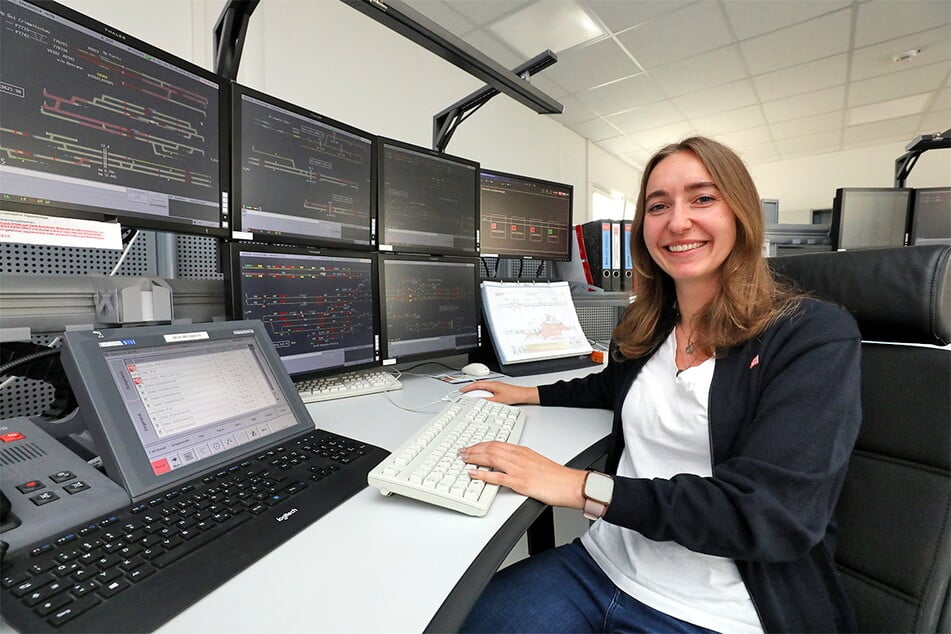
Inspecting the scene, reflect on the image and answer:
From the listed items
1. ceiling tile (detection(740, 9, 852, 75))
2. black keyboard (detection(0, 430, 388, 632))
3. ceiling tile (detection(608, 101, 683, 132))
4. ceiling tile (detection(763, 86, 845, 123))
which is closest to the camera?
black keyboard (detection(0, 430, 388, 632))

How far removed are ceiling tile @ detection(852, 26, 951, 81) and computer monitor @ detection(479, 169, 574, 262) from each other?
309cm

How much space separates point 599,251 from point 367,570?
5.72 feet

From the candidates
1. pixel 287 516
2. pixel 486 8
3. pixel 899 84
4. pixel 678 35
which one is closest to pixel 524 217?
pixel 287 516

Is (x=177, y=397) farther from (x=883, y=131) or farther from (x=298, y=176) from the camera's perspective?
(x=883, y=131)

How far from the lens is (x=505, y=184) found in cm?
162

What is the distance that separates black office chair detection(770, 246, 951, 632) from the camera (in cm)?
61

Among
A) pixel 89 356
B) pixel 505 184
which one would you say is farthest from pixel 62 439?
pixel 505 184

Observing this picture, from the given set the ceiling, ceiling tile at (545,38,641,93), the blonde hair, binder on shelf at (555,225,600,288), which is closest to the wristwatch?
the blonde hair

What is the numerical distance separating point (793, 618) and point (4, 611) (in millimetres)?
888

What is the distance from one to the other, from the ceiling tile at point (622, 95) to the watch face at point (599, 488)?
12.1ft

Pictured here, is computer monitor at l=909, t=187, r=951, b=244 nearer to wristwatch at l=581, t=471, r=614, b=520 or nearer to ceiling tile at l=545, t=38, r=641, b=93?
ceiling tile at l=545, t=38, r=641, b=93

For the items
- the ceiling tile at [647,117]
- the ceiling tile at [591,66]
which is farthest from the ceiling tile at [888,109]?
the ceiling tile at [591,66]

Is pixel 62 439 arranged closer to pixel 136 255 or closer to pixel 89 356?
pixel 89 356

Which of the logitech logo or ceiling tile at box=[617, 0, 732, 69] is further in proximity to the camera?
ceiling tile at box=[617, 0, 732, 69]
